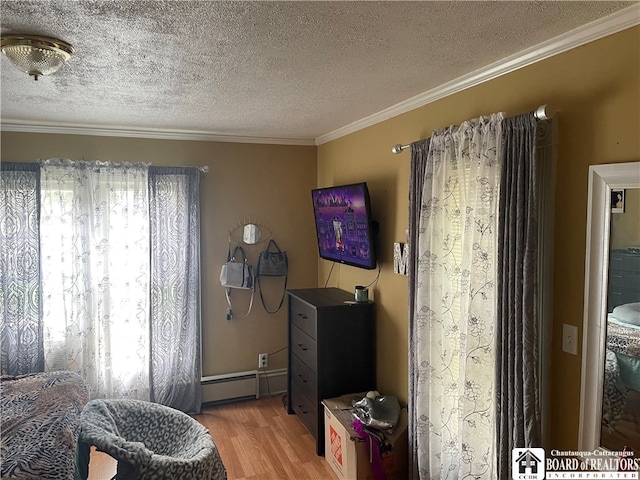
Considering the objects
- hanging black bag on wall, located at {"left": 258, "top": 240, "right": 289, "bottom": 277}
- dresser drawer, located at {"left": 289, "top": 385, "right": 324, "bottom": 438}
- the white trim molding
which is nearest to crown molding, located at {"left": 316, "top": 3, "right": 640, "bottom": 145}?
the white trim molding

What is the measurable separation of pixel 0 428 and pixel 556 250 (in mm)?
2420

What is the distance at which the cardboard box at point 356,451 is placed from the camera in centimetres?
273

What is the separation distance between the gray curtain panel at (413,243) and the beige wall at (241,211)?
1.83m

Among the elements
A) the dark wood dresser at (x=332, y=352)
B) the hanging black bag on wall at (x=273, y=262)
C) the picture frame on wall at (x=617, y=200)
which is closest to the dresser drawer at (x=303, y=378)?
the dark wood dresser at (x=332, y=352)

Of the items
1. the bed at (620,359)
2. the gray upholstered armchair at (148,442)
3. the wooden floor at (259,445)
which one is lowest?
the wooden floor at (259,445)

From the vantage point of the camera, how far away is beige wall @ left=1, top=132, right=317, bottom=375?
3929 millimetres

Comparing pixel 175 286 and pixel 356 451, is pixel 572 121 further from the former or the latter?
pixel 175 286

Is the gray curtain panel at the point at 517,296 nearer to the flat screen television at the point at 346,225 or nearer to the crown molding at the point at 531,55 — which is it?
the crown molding at the point at 531,55

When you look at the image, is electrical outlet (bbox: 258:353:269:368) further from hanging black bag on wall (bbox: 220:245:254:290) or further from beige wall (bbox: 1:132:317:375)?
hanging black bag on wall (bbox: 220:245:254:290)

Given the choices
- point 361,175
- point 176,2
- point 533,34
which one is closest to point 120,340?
point 361,175

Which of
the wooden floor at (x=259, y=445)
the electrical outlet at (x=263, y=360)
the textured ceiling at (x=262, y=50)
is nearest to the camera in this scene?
the textured ceiling at (x=262, y=50)

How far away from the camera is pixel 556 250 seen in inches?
75.4

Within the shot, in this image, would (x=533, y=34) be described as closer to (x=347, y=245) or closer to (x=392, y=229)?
(x=392, y=229)

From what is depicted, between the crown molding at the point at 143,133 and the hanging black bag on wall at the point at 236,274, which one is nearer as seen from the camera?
the crown molding at the point at 143,133
